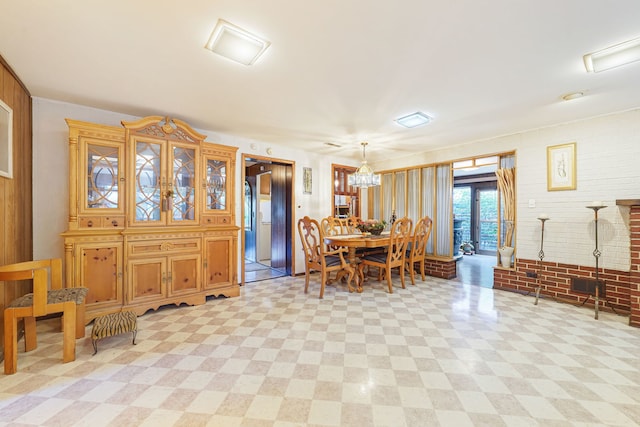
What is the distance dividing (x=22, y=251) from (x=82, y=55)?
1996 millimetres

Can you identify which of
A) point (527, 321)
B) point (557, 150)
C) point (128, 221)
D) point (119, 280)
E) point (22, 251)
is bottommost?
point (527, 321)

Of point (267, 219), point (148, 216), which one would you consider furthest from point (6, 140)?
point (267, 219)

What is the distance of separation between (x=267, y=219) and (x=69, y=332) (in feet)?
14.5

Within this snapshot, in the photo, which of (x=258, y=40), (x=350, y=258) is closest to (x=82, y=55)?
(x=258, y=40)

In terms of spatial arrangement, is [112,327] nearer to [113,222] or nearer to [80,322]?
[80,322]

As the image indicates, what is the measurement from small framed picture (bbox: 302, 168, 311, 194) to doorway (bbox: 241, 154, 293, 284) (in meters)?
0.28

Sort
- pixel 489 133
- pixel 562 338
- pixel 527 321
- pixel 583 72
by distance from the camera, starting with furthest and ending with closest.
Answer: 1. pixel 489 133
2. pixel 527 321
3. pixel 562 338
4. pixel 583 72

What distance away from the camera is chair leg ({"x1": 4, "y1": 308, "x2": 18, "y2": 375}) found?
1.85 m

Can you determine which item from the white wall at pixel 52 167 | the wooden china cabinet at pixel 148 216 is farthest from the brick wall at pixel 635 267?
the white wall at pixel 52 167

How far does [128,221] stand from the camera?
2871mm

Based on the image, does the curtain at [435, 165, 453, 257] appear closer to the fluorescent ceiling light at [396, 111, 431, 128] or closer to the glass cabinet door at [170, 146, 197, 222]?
the fluorescent ceiling light at [396, 111, 431, 128]

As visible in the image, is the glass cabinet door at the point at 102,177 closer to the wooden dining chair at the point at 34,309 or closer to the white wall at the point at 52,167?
the white wall at the point at 52,167

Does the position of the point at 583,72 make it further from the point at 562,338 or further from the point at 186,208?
the point at 186,208

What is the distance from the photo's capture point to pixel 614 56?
2004 millimetres
